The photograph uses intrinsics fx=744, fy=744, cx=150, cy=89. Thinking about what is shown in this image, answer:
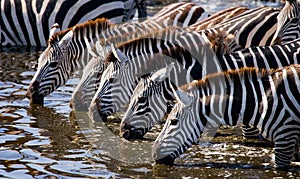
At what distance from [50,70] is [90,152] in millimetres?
2650

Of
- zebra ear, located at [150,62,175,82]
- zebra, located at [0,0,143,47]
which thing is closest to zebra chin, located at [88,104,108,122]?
zebra ear, located at [150,62,175,82]

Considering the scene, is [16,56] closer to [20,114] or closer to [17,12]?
[17,12]

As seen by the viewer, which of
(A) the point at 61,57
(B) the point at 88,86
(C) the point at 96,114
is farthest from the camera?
(A) the point at 61,57

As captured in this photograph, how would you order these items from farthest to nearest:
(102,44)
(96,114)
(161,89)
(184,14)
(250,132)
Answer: (184,14)
(102,44)
(96,114)
(250,132)
(161,89)

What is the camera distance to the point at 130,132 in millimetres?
9555

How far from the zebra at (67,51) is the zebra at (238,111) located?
2.98 meters

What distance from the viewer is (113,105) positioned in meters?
10.5

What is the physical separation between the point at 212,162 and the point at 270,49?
6.76ft

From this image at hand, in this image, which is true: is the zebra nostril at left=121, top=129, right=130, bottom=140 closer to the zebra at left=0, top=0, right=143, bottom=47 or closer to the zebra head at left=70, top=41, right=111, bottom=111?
the zebra head at left=70, top=41, right=111, bottom=111

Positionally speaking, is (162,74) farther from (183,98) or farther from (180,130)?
(180,130)

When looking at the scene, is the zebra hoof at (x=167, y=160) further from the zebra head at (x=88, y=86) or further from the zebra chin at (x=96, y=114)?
the zebra head at (x=88, y=86)

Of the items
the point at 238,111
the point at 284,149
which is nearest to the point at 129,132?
the point at 238,111

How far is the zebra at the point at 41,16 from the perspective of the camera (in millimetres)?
16094

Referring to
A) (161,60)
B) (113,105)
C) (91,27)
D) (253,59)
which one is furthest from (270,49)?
(91,27)
